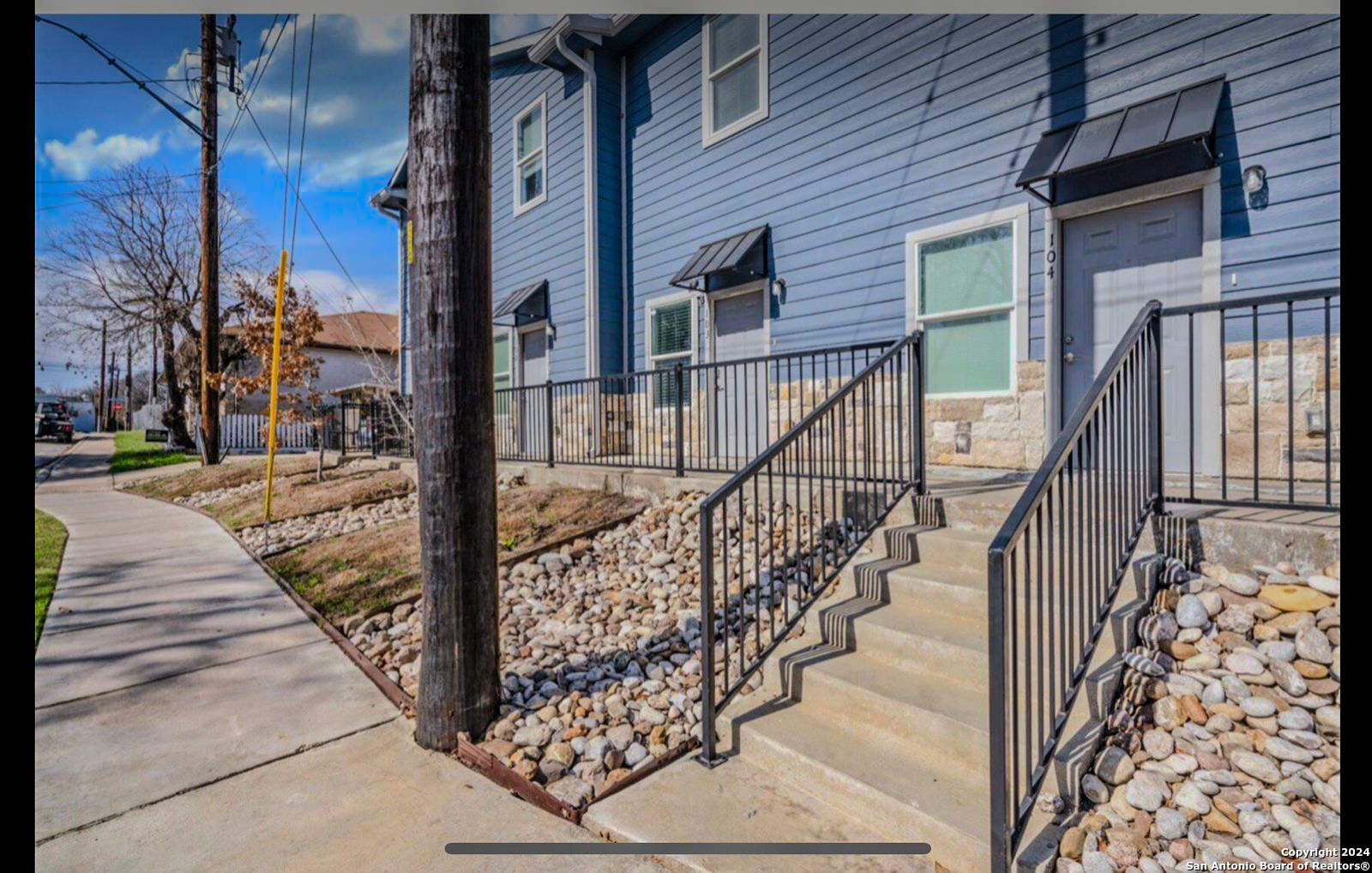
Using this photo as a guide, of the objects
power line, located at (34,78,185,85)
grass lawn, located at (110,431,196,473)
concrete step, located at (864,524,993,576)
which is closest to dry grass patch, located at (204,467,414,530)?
power line, located at (34,78,185,85)

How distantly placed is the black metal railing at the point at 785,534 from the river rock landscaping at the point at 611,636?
0.02 metres

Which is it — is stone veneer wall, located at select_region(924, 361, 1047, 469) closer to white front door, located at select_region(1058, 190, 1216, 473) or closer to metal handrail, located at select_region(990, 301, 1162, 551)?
white front door, located at select_region(1058, 190, 1216, 473)

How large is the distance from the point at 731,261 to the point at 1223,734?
468 centimetres

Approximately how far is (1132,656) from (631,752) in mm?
1734

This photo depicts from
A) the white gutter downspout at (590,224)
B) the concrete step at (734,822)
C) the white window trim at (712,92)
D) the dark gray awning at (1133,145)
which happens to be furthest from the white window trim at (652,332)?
the concrete step at (734,822)

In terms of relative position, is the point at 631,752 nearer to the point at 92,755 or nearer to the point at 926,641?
the point at 926,641

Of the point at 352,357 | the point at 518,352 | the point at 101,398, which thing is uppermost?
the point at 352,357

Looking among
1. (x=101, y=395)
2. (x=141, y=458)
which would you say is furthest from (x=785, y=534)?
(x=101, y=395)

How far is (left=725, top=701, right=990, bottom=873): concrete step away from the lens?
1711 millimetres

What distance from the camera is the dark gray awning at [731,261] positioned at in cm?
570

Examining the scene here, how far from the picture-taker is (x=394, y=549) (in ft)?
15.4

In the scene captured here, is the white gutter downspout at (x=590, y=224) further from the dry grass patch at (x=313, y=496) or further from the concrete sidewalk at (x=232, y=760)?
the concrete sidewalk at (x=232, y=760)

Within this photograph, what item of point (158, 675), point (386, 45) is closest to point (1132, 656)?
point (158, 675)

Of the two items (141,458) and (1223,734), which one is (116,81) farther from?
(141,458)
